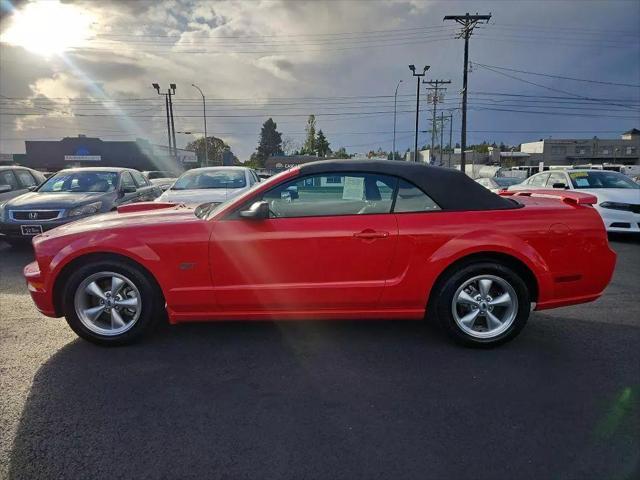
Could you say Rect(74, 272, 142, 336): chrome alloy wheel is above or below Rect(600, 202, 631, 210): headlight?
below

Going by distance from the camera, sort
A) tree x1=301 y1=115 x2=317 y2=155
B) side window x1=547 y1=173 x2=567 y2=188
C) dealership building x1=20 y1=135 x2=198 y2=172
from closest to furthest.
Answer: side window x1=547 y1=173 x2=567 y2=188
dealership building x1=20 y1=135 x2=198 y2=172
tree x1=301 y1=115 x2=317 y2=155

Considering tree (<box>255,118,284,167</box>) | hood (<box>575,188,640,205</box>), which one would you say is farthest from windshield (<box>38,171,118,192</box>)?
tree (<box>255,118,284,167</box>)

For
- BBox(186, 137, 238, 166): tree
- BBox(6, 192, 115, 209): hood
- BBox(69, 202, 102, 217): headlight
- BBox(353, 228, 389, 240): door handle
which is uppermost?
BBox(186, 137, 238, 166): tree

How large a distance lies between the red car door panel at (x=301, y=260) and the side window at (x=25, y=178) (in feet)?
29.3

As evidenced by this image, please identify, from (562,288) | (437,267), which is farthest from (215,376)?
(562,288)

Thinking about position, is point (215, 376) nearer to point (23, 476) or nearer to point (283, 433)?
point (283, 433)

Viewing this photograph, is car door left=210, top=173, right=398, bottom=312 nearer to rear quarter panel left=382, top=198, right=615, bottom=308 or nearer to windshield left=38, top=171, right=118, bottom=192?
rear quarter panel left=382, top=198, right=615, bottom=308

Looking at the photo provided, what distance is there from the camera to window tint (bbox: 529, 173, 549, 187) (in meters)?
10.3

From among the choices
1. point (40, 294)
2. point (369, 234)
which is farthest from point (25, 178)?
point (369, 234)

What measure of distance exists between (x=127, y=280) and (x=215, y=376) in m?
1.11

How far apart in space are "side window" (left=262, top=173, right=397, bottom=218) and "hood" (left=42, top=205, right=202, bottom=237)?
28.8 inches

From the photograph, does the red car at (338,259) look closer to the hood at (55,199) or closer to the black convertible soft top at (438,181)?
the black convertible soft top at (438,181)

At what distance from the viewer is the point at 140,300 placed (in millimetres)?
3352

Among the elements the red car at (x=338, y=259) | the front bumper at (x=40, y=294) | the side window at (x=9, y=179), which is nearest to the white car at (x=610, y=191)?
the red car at (x=338, y=259)
